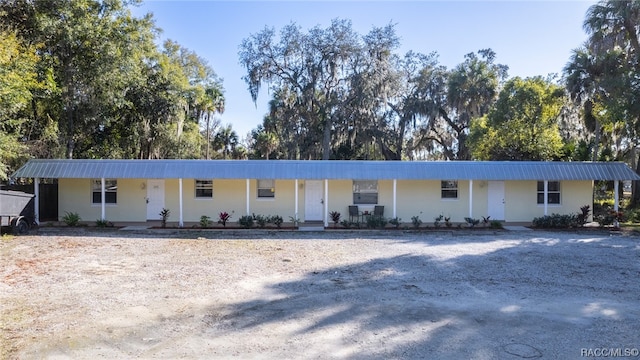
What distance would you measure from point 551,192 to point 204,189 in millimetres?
14658

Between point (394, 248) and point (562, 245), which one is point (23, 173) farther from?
point (562, 245)

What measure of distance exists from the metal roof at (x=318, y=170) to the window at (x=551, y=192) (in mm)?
1203

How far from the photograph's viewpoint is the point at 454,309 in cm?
629

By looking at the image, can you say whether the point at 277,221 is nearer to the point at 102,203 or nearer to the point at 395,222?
the point at 395,222

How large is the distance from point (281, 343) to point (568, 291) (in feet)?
17.6

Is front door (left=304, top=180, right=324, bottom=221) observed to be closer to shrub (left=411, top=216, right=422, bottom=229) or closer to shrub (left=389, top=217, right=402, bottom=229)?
shrub (left=389, top=217, right=402, bottom=229)

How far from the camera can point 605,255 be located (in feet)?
35.6

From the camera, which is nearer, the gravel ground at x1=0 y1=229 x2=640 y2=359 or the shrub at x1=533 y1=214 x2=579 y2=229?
the gravel ground at x1=0 y1=229 x2=640 y2=359

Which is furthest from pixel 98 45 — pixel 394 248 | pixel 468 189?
pixel 468 189

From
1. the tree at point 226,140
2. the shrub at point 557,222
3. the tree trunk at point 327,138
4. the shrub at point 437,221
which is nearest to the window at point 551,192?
the shrub at point 557,222

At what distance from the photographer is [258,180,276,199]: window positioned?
17656mm

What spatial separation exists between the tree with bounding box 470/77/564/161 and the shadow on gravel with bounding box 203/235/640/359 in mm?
13533

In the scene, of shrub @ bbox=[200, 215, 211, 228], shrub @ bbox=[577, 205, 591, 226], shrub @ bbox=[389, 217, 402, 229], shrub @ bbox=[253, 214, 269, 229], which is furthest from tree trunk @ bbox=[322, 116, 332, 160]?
shrub @ bbox=[577, 205, 591, 226]

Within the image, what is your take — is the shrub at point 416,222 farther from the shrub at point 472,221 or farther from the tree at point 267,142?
the tree at point 267,142
